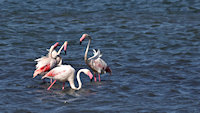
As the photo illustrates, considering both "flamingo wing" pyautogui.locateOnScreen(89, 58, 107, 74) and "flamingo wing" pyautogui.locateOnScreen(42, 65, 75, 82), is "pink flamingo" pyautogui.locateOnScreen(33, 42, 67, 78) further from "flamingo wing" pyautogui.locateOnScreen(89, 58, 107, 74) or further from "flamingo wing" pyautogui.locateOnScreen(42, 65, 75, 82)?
"flamingo wing" pyautogui.locateOnScreen(89, 58, 107, 74)

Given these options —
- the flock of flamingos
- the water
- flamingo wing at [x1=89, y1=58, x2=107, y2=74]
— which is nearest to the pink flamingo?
the flock of flamingos

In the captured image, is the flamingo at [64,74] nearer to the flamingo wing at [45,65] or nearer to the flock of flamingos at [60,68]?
the flock of flamingos at [60,68]

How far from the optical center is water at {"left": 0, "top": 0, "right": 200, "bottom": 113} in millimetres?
10242

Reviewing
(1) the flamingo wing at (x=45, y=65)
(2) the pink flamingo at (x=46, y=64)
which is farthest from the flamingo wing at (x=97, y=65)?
(1) the flamingo wing at (x=45, y=65)

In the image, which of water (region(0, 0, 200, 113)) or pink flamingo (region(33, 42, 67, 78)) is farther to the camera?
pink flamingo (region(33, 42, 67, 78))

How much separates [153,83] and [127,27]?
814 centimetres

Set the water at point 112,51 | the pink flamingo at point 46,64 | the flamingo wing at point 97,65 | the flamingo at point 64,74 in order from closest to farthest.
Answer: the water at point 112,51 → the flamingo at point 64,74 → the pink flamingo at point 46,64 → the flamingo wing at point 97,65

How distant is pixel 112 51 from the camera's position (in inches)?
615

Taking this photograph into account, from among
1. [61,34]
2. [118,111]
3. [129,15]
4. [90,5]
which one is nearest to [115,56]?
[61,34]

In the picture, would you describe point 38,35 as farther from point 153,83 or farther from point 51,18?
point 153,83

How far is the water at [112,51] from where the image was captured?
1024 cm

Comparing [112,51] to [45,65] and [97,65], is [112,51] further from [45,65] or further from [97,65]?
[45,65]

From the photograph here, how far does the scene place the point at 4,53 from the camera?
49.8 feet

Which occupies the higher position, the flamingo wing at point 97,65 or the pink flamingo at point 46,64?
the pink flamingo at point 46,64
